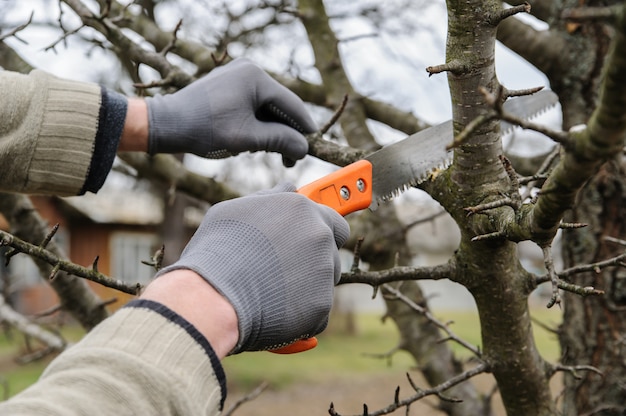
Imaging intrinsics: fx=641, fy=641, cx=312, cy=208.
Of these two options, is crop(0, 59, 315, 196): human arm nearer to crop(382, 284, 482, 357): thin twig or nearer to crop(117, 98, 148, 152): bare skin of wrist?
crop(117, 98, 148, 152): bare skin of wrist

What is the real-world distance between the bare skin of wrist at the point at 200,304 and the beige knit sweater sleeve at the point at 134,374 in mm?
37

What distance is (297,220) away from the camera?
155 cm

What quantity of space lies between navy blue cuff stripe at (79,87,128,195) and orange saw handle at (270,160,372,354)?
64 cm

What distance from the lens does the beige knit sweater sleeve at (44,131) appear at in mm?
1903

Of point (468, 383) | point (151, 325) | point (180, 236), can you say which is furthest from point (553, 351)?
point (151, 325)

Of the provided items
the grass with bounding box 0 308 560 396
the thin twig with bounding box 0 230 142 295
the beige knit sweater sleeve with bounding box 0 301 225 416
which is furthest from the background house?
the beige knit sweater sleeve with bounding box 0 301 225 416

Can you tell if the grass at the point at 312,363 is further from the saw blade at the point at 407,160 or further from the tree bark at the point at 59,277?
the saw blade at the point at 407,160

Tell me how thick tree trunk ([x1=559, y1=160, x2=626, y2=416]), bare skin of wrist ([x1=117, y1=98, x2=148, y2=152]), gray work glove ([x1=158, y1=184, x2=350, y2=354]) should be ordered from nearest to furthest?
1. gray work glove ([x1=158, y1=184, x2=350, y2=354])
2. bare skin of wrist ([x1=117, y1=98, x2=148, y2=152])
3. thick tree trunk ([x1=559, y1=160, x2=626, y2=416])

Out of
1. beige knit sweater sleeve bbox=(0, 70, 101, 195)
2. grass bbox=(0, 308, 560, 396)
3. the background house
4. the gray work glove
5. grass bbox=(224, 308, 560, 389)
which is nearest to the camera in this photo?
the gray work glove

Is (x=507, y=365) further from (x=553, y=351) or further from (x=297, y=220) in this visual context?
(x=553, y=351)

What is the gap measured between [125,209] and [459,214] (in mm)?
23709

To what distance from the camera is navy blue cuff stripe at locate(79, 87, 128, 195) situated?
6.64 ft

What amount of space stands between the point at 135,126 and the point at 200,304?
1.08 m

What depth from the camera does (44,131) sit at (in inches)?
76.2
